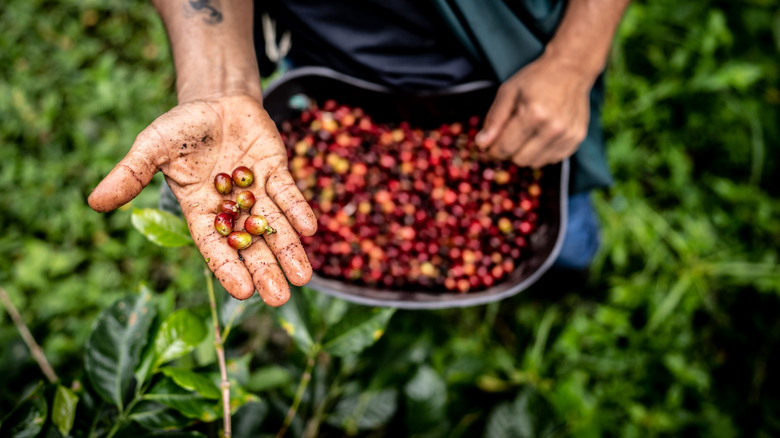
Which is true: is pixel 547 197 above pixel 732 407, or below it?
above

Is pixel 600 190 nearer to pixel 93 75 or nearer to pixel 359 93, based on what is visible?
pixel 359 93

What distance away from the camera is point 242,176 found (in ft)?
3.56

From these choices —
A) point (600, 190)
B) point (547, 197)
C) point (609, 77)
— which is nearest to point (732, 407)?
point (600, 190)

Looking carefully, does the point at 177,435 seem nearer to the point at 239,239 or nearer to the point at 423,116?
the point at 239,239

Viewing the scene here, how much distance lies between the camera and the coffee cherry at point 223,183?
1.07m

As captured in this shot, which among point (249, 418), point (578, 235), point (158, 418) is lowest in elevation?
point (249, 418)

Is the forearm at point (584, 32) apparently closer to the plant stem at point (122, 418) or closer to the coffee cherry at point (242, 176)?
the coffee cherry at point (242, 176)

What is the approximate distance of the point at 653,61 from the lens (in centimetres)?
257

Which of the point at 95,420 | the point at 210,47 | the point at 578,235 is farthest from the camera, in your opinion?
the point at 578,235

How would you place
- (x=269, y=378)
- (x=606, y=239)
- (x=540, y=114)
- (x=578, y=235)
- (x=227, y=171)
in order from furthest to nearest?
(x=606, y=239)
(x=578, y=235)
(x=269, y=378)
(x=540, y=114)
(x=227, y=171)

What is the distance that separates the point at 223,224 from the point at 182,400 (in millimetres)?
370

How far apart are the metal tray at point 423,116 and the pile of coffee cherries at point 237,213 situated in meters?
0.41

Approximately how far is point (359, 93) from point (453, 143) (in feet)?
1.33

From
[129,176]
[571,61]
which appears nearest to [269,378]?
[129,176]
